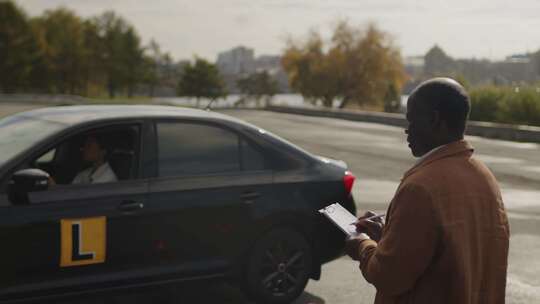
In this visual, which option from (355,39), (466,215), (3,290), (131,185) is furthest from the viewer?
(355,39)

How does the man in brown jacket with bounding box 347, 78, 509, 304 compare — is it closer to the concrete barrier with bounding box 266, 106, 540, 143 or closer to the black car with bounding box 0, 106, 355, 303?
the black car with bounding box 0, 106, 355, 303

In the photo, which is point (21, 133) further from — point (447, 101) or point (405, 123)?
point (405, 123)

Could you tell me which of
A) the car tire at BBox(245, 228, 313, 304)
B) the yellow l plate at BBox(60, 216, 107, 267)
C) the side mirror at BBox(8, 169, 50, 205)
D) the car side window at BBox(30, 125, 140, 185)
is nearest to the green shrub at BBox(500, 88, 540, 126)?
the car tire at BBox(245, 228, 313, 304)

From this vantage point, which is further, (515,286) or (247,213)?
(515,286)

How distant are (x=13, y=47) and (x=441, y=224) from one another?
3234 inches

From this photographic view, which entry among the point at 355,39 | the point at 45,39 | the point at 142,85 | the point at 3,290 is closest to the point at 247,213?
the point at 3,290

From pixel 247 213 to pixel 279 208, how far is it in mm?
261

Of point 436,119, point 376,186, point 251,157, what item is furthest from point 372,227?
point 376,186

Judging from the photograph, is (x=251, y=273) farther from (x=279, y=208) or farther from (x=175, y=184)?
(x=175, y=184)

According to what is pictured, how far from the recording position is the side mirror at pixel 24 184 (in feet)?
14.9

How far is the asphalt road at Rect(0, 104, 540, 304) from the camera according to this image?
6.12 m

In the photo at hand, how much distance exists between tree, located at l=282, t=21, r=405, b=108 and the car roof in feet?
201

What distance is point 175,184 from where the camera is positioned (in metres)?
5.21

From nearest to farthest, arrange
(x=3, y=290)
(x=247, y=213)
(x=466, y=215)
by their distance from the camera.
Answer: (x=466, y=215) < (x=3, y=290) < (x=247, y=213)
